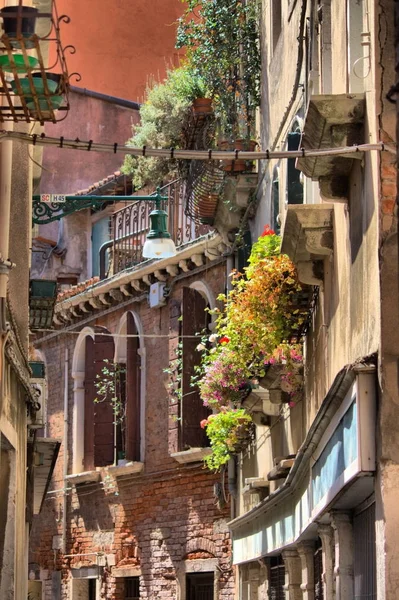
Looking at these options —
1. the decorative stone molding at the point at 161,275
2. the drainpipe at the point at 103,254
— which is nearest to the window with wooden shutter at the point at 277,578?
the decorative stone molding at the point at 161,275

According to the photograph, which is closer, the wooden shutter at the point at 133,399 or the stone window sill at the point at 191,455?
the stone window sill at the point at 191,455

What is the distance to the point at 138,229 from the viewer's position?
75.2 ft

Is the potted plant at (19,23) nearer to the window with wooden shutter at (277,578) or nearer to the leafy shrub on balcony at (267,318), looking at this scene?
the leafy shrub on balcony at (267,318)

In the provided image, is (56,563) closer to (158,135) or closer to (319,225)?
(158,135)

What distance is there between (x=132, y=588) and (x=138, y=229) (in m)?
5.55

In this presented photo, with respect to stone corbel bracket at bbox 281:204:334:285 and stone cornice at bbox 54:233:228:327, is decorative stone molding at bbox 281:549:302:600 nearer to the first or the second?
stone corbel bracket at bbox 281:204:334:285

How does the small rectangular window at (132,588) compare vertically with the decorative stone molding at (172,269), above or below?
below

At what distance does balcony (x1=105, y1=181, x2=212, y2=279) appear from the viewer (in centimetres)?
2123

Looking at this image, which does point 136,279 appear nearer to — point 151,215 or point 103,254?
point 103,254

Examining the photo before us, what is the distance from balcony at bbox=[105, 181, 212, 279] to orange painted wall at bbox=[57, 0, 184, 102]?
4.59 meters

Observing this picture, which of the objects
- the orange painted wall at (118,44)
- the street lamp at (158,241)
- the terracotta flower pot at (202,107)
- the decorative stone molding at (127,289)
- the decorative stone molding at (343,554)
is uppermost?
the orange painted wall at (118,44)

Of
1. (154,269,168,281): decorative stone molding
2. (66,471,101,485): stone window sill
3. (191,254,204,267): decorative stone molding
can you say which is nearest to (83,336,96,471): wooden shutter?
(66,471,101,485): stone window sill

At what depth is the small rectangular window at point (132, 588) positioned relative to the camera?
72.3 ft

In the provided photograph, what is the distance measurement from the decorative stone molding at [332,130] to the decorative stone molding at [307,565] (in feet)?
14.1
